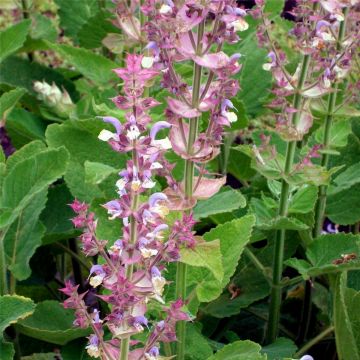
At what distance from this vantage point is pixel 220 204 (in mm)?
1207

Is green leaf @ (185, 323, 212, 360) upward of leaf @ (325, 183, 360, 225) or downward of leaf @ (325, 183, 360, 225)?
downward

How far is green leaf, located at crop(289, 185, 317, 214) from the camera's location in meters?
1.41

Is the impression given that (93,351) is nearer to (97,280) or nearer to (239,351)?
(97,280)

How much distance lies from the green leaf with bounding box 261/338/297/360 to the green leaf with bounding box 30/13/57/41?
109cm

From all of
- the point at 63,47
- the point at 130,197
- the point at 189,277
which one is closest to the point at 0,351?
the point at 189,277

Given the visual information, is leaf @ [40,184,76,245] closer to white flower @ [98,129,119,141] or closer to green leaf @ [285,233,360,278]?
green leaf @ [285,233,360,278]

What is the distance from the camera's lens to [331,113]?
152cm

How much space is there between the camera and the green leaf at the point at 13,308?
1086mm

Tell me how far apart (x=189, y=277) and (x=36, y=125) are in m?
0.75

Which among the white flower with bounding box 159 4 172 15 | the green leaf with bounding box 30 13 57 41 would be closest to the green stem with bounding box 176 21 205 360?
the white flower with bounding box 159 4 172 15

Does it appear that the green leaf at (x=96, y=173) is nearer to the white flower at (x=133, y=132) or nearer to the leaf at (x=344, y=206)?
the white flower at (x=133, y=132)

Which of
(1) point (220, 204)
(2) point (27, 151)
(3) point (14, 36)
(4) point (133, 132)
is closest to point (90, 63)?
(3) point (14, 36)

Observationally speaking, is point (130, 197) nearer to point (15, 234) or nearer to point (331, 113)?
point (15, 234)

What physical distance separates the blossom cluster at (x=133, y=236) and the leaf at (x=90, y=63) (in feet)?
2.80
